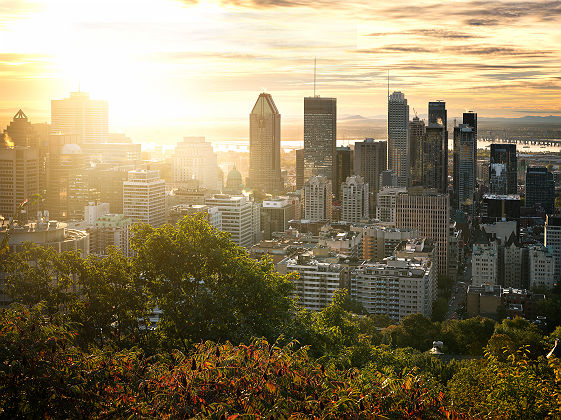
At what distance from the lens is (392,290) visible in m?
15.1

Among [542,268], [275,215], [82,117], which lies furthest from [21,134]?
[542,268]

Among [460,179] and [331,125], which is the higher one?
[331,125]

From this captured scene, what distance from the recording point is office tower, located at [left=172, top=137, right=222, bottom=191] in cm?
3856

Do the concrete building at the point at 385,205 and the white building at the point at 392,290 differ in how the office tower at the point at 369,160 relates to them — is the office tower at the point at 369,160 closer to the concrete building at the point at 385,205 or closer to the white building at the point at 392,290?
the concrete building at the point at 385,205

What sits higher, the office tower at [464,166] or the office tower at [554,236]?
the office tower at [464,166]

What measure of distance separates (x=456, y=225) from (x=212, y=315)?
2371 cm

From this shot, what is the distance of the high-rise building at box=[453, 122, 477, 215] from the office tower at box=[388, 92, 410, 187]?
285 centimetres

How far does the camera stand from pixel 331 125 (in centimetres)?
3853

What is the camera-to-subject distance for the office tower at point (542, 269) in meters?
18.1

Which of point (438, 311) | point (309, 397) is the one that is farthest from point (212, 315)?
point (438, 311)

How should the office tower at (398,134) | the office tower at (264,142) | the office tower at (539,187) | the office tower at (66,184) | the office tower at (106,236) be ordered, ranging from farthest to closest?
the office tower at (264,142)
the office tower at (398,134)
the office tower at (539,187)
the office tower at (66,184)
the office tower at (106,236)

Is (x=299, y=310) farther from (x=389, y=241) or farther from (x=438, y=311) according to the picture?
(x=389, y=241)

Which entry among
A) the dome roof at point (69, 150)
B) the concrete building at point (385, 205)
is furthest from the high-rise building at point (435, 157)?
the dome roof at point (69, 150)

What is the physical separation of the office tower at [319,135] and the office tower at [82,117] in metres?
12.9
